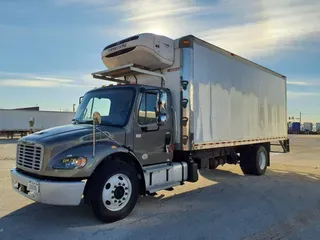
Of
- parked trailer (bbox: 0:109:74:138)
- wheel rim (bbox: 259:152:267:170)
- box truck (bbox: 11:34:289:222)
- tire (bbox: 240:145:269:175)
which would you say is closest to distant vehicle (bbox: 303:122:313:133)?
parked trailer (bbox: 0:109:74:138)

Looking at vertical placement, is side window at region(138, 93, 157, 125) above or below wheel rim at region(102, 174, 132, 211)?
above

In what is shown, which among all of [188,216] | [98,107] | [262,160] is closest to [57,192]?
[98,107]

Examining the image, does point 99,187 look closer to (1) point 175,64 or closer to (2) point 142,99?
(2) point 142,99

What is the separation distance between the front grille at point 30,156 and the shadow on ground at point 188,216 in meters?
0.98

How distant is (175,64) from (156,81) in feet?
1.95

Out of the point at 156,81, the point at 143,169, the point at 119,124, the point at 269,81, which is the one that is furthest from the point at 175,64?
the point at 269,81

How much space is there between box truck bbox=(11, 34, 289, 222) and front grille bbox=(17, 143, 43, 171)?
2cm

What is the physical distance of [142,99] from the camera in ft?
19.9

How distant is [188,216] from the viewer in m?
5.57

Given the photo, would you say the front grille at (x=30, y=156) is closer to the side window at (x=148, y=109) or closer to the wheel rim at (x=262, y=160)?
the side window at (x=148, y=109)

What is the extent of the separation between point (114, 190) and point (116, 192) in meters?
0.06

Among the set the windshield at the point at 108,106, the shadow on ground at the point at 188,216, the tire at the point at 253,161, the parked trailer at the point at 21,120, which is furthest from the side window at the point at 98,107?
the parked trailer at the point at 21,120

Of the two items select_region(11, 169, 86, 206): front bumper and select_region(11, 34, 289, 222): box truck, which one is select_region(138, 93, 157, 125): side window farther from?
select_region(11, 169, 86, 206): front bumper

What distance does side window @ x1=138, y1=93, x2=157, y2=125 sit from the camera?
604 centimetres
